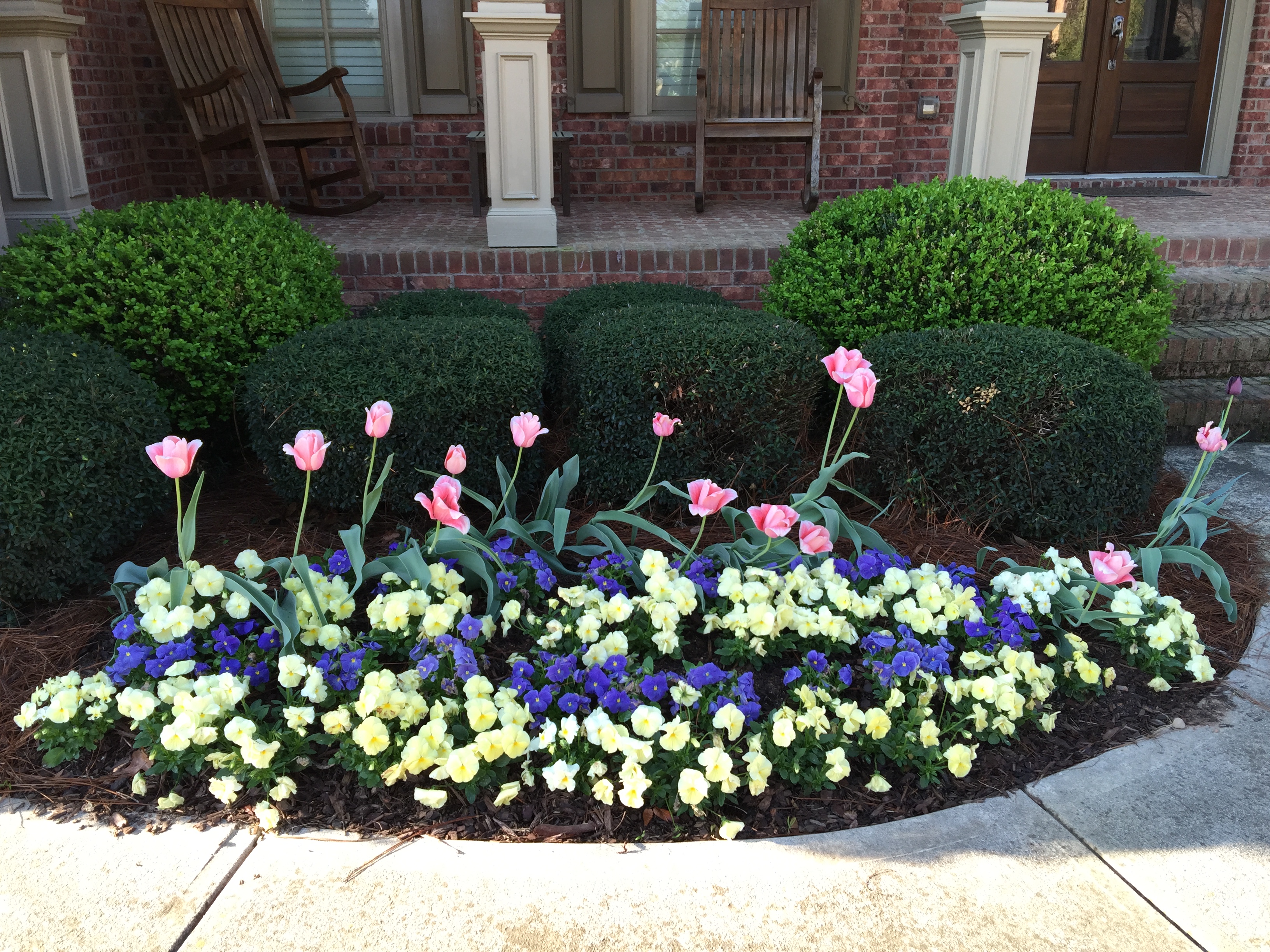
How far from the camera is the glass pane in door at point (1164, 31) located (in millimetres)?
6910

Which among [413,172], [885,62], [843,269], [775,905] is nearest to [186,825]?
[775,905]

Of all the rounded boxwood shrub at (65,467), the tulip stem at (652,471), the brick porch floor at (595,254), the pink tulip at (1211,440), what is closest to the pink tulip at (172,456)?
the rounded boxwood shrub at (65,467)

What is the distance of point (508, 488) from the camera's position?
2535 mm

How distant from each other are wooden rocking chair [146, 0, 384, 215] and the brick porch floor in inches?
20.0

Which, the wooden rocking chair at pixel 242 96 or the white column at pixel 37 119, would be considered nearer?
the white column at pixel 37 119

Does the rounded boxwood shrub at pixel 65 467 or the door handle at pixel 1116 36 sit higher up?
the door handle at pixel 1116 36

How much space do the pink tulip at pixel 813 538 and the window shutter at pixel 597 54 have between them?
194 inches

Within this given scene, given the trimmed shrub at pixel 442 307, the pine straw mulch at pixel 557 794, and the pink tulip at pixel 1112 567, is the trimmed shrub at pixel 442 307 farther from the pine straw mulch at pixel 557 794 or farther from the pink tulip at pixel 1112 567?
the pink tulip at pixel 1112 567

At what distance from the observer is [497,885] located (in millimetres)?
1723

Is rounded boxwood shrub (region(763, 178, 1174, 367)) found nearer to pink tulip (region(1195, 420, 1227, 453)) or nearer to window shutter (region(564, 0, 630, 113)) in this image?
pink tulip (region(1195, 420, 1227, 453))

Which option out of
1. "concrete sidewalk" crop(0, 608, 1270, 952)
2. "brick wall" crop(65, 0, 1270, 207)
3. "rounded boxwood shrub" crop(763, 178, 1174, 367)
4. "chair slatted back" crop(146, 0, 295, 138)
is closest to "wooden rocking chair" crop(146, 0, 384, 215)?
"chair slatted back" crop(146, 0, 295, 138)

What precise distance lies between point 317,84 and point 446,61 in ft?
2.64

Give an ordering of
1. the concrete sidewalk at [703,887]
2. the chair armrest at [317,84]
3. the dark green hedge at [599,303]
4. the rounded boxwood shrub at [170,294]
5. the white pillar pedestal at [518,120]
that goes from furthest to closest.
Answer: the chair armrest at [317,84], the white pillar pedestal at [518,120], the dark green hedge at [599,303], the rounded boxwood shrub at [170,294], the concrete sidewalk at [703,887]

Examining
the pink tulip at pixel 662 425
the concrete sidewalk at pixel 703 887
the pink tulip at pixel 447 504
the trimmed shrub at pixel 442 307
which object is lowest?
the concrete sidewalk at pixel 703 887
